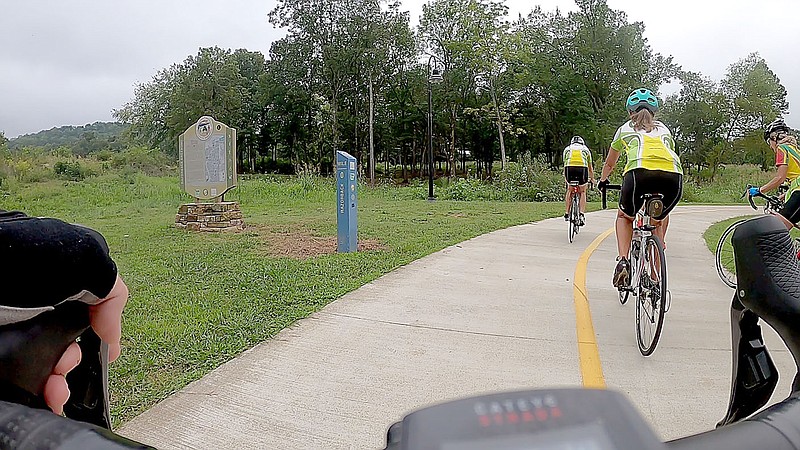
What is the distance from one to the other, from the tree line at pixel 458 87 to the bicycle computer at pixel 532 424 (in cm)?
3472

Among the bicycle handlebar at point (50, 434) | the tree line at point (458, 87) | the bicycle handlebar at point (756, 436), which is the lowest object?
the bicycle handlebar at point (756, 436)

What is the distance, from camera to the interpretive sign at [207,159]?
13.6 m

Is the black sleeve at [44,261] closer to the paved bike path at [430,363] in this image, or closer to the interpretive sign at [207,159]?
the paved bike path at [430,363]

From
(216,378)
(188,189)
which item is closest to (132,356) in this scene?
(216,378)

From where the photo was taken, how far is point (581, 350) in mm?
4590

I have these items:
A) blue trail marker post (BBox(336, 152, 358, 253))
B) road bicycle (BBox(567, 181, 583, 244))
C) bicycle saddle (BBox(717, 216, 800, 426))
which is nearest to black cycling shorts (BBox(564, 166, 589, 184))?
road bicycle (BBox(567, 181, 583, 244))

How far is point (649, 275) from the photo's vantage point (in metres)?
4.71

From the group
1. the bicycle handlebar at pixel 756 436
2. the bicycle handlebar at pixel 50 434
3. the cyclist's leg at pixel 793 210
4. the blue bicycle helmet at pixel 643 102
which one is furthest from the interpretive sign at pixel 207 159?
the bicycle handlebar at pixel 756 436

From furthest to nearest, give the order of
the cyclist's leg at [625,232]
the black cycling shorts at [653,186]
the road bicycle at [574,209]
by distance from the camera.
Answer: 1. the road bicycle at [574,209]
2. the cyclist's leg at [625,232]
3. the black cycling shorts at [653,186]

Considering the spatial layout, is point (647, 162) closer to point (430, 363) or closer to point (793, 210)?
point (430, 363)

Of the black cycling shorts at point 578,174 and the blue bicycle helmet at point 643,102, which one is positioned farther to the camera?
the black cycling shorts at point 578,174

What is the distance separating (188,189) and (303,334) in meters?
9.78

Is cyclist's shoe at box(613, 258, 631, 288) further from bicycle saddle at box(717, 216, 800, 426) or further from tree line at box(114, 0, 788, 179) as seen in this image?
tree line at box(114, 0, 788, 179)

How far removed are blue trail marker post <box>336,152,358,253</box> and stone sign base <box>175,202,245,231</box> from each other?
4.39m
